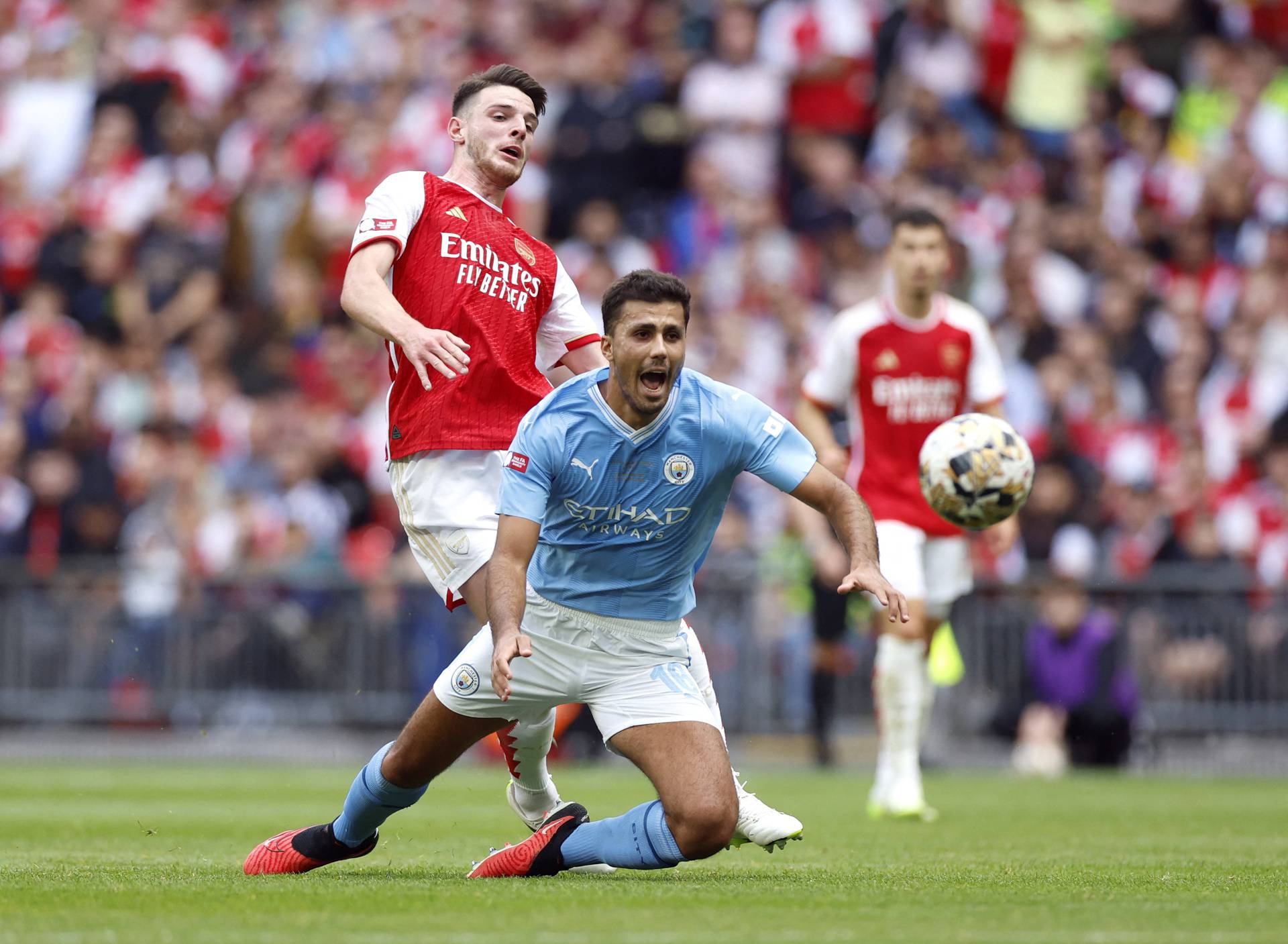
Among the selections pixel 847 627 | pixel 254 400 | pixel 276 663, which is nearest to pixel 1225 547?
pixel 847 627

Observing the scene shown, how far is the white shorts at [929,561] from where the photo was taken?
11.2m

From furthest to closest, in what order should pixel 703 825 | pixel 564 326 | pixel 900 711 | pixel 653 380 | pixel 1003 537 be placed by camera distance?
pixel 900 711
pixel 1003 537
pixel 564 326
pixel 653 380
pixel 703 825

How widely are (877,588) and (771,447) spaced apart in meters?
0.75

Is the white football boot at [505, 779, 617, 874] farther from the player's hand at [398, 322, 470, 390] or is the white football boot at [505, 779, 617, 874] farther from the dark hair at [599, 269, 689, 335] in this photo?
Answer: the dark hair at [599, 269, 689, 335]

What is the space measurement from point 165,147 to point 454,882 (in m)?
16.6

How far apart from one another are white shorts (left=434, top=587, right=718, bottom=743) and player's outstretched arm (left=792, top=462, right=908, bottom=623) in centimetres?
77

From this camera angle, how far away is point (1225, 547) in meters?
17.0

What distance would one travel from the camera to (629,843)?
23.6ft

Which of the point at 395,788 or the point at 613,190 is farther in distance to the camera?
the point at 613,190

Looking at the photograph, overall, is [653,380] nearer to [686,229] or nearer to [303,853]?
[303,853]

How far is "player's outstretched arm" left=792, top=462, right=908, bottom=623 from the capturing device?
22.2ft

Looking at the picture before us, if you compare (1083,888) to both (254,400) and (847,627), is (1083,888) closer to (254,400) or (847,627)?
(847,627)

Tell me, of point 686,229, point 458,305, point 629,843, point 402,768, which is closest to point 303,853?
point 402,768

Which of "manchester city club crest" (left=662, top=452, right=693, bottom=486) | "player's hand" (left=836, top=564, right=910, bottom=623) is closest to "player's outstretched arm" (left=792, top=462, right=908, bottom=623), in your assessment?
"player's hand" (left=836, top=564, right=910, bottom=623)
